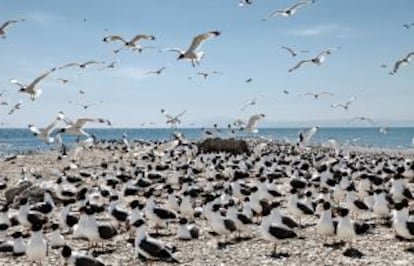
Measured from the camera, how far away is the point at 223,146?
44.6 metres

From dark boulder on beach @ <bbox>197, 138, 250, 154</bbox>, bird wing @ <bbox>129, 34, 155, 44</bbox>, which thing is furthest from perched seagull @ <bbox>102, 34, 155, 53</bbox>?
dark boulder on beach @ <bbox>197, 138, 250, 154</bbox>

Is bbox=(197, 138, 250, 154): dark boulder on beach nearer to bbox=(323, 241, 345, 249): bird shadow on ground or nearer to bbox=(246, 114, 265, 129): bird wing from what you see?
bbox=(246, 114, 265, 129): bird wing

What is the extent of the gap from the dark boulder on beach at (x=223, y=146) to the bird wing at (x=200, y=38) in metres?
24.5

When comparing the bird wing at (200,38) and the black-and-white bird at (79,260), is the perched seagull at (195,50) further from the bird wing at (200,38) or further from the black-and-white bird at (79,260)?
the black-and-white bird at (79,260)

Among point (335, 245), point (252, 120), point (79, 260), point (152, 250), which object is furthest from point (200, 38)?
point (252, 120)

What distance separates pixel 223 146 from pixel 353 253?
31721 mm

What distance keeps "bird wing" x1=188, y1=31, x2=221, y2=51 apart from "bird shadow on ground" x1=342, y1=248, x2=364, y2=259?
24.2 ft

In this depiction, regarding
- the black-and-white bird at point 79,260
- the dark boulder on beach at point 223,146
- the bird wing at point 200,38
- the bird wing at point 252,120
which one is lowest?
the black-and-white bird at point 79,260

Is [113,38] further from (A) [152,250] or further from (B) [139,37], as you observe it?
(A) [152,250]

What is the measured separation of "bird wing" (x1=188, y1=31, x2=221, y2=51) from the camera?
18337mm

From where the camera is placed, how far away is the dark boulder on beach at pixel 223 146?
44500 millimetres

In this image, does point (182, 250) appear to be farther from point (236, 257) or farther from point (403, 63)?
point (403, 63)

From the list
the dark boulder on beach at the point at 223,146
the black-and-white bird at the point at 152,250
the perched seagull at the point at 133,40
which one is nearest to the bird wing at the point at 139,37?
the perched seagull at the point at 133,40

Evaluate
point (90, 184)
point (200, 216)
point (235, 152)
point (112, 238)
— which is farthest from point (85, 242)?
point (235, 152)
